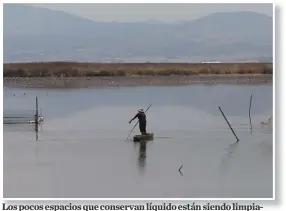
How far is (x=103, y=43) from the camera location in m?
2.83

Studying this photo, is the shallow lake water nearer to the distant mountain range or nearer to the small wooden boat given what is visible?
the small wooden boat

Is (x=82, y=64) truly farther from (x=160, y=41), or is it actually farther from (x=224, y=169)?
(x=224, y=169)

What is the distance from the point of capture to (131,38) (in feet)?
9.28

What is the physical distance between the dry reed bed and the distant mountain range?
0.10 feet

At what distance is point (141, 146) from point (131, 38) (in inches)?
17.8

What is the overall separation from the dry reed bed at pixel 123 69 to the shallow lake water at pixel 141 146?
0.07m

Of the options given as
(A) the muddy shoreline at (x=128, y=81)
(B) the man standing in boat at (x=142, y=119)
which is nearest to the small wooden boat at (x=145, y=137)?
(B) the man standing in boat at (x=142, y=119)

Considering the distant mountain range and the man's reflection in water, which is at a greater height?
the distant mountain range

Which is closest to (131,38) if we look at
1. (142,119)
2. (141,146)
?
(142,119)

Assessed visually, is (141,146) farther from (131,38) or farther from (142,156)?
(131,38)

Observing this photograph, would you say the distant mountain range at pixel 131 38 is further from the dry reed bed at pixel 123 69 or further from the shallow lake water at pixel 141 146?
the shallow lake water at pixel 141 146

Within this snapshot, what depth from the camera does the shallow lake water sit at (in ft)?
9.20

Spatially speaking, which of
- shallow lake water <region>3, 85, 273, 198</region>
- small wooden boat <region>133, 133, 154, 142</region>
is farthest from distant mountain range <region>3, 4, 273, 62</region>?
small wooden boat <region>133, 133, 154, 142</region>

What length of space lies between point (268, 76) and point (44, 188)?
40.7 inches
